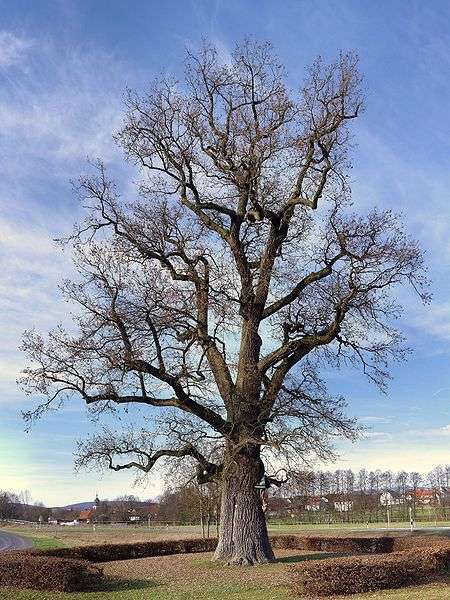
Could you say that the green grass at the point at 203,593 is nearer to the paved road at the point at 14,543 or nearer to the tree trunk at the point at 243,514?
the tree trunk at the point at 243,514

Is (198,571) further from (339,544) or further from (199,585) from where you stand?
(339,544)

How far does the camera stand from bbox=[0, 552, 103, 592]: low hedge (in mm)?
14703

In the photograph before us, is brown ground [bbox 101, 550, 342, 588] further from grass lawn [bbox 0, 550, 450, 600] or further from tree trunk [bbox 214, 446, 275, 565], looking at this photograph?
tree trunk [bbox 214, 446, 275, 565]

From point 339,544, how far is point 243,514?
975 cm

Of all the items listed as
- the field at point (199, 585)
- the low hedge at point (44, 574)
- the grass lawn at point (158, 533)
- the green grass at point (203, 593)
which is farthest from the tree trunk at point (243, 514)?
the grass lawn at point (158, 533)

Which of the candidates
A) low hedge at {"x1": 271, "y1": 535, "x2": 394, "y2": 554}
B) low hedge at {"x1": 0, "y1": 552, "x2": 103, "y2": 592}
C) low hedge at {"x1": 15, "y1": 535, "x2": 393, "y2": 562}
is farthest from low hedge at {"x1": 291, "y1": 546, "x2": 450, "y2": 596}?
low hedge at {"x1": 15, "y1": 535, "x2": 393, "y2": 562}

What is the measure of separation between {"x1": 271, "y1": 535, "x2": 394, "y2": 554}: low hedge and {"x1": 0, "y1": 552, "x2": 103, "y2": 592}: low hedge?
45.8 feet

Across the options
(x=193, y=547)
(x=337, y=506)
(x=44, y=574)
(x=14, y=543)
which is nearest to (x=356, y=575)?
(x=44, y=574)

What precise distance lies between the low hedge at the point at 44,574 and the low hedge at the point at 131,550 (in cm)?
690

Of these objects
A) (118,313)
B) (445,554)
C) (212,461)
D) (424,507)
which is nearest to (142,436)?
(212,461)

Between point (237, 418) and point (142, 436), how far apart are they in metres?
2.85

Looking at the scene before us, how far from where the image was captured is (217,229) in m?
22.3

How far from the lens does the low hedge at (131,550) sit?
24312mm

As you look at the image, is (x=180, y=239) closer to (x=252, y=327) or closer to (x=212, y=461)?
(x=252, y=327)
